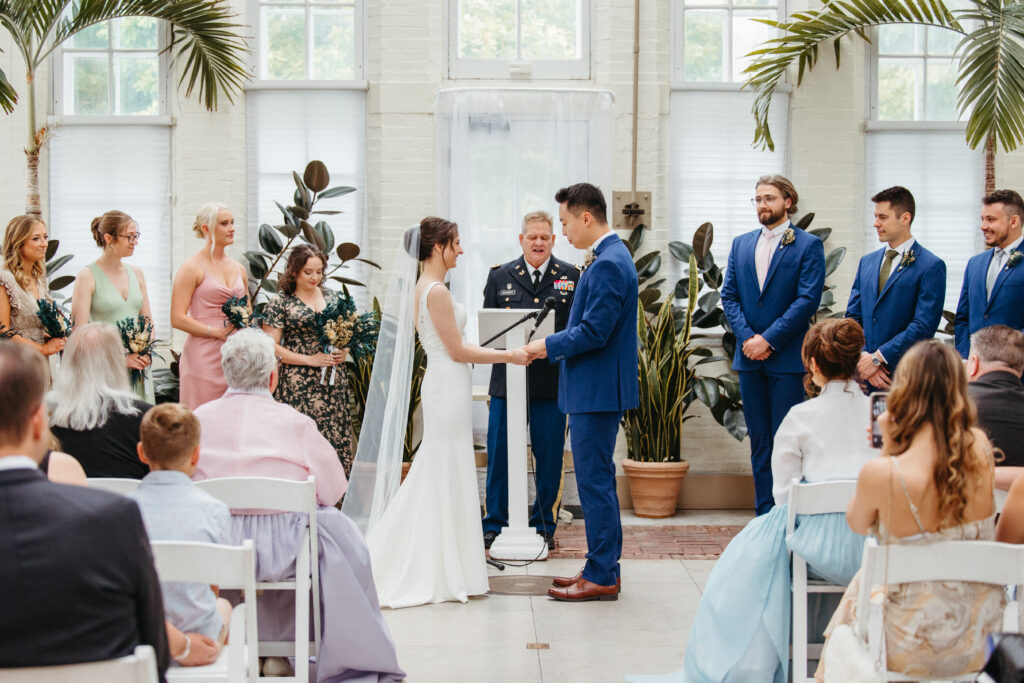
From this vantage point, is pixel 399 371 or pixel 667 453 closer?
pixel 399 371

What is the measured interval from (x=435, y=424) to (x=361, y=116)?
3.04 meters

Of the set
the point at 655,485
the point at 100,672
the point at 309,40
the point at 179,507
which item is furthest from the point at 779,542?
the point at 309,40

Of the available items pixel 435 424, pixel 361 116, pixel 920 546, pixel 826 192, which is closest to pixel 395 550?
pixel 435 424

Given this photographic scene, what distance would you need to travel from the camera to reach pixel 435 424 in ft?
16.0

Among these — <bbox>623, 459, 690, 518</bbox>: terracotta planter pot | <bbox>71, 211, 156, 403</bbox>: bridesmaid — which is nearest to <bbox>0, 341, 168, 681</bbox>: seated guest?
<bbox>71, 211, 156, 403</bbox>: bridesmaid

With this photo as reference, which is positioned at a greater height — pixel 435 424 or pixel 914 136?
pixel 914 136

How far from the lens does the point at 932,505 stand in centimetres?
252

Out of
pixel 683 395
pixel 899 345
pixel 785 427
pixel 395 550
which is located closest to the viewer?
pixel 785 427

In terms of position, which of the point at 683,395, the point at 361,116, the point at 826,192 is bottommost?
the point at 683,395

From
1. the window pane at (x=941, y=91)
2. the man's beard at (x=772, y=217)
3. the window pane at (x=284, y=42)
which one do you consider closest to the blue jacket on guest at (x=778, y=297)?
the man's beard at (x=772, y=217)

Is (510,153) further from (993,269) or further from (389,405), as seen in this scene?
(993,269)

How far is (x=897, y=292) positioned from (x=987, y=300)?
1.39ft

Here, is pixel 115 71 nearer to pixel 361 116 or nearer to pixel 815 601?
pixel 361 116

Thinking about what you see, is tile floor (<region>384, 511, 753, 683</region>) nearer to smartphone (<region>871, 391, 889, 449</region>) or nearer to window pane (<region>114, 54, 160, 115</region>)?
smartphone (<region>871, 391, 889, 449</region>)
